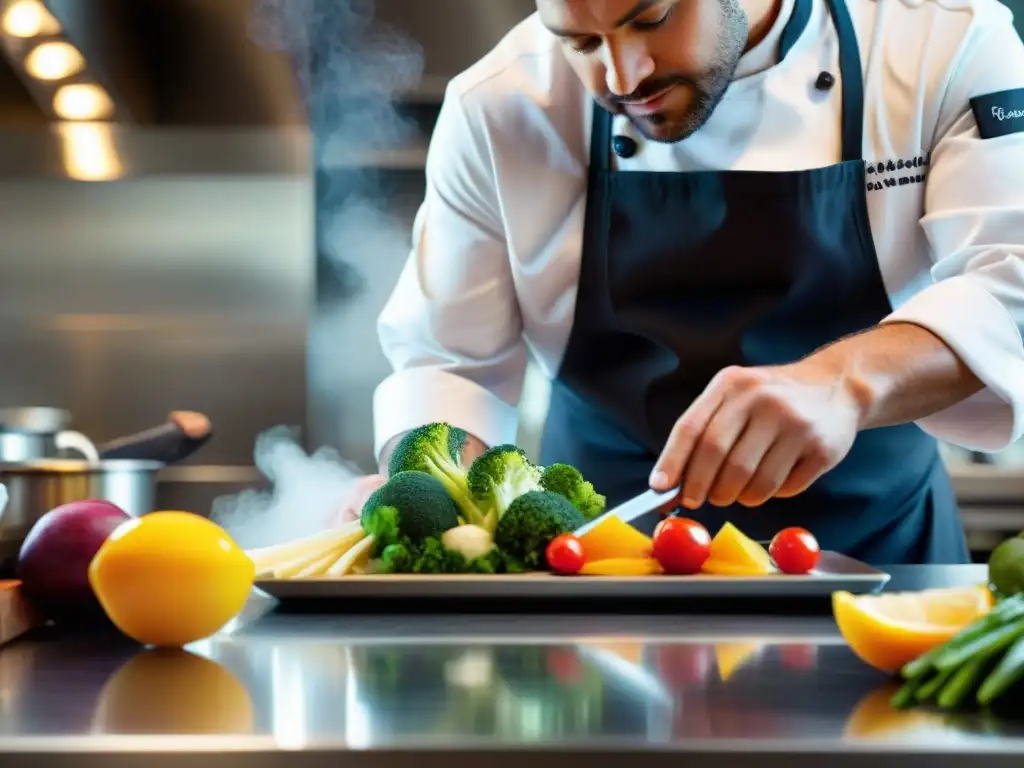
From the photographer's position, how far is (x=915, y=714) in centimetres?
72

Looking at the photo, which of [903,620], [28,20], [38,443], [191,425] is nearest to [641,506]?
[903,620]

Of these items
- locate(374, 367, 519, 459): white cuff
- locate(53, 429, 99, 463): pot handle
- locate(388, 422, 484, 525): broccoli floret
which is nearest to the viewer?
locate(388, 422, 484, 525): broccoli floret

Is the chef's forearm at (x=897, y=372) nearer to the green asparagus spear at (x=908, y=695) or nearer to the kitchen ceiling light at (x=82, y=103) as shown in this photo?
the green asparagus spear at (x=908, y=695)

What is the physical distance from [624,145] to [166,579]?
45.1 inches

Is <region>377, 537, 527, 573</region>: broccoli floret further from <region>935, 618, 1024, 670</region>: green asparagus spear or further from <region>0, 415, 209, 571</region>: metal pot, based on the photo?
<region>935, 618, 1024, 670</region>: green asparagus spear

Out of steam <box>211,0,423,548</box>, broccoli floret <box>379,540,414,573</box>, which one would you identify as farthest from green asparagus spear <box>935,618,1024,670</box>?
steam <box>211,0,423,548</box>

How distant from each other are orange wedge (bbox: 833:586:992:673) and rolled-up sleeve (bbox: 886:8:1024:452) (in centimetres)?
70

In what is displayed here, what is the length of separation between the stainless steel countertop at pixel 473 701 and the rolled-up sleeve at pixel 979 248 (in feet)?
2.06

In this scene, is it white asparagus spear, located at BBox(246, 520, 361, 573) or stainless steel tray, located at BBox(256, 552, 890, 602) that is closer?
stainless steel tray, located at BBox(256, 552, 890, 602)

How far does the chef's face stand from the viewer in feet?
4.97

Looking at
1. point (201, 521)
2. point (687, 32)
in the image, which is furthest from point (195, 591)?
point (687, 32)

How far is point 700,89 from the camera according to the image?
5.41ft

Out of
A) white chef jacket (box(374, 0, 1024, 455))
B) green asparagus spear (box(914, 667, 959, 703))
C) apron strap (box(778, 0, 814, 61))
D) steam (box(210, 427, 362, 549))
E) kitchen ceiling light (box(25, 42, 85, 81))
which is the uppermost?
kitchen ceiling light (box(25, 42, 85, 81))

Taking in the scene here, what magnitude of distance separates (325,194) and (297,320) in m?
0.40
